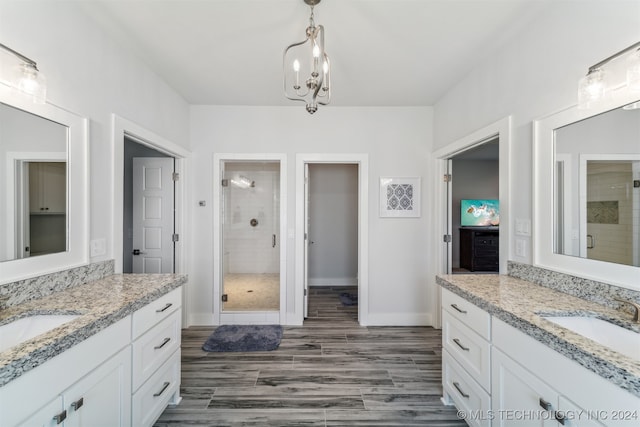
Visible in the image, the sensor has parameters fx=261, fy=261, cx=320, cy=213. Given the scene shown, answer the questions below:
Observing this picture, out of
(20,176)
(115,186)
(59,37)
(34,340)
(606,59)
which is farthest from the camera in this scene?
(115,186)

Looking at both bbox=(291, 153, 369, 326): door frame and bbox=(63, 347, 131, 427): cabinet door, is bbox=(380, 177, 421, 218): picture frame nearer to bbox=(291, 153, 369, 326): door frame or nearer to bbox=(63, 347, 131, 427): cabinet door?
bbox=(291, 153, 369, 326): door frame

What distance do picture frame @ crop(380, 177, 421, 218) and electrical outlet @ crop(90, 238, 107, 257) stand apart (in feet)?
8.64

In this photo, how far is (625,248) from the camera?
124cm

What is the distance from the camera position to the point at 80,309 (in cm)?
124

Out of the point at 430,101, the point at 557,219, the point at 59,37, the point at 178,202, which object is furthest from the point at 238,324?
the point at 430,101

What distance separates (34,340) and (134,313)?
47cm

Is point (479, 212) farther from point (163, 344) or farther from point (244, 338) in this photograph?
point (163, 344)

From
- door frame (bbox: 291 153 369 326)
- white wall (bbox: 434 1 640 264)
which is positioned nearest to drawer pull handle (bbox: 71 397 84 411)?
door frame (bbox: 291 153 369 326)

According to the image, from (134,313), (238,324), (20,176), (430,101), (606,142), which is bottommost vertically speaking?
(238,324)

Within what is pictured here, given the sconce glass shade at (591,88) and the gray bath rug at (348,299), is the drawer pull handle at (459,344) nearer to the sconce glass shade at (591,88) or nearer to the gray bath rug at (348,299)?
the sconce glass shade at (591,88)

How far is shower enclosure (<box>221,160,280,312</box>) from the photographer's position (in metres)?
3.39

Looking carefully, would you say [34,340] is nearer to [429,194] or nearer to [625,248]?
[625,248]

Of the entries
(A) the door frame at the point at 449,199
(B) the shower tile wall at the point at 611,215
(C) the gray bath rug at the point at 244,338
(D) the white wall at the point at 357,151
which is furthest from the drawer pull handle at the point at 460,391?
(C) the gray bath rug at the point at 244,338

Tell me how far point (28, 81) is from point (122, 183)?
886 millimetres
